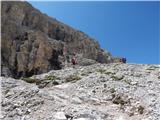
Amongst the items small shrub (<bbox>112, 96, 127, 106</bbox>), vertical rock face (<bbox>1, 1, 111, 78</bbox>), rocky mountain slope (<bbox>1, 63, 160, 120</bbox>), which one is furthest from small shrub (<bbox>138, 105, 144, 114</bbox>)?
vertical rock face (<bbox>1, 1, 111, 78</bbox>)

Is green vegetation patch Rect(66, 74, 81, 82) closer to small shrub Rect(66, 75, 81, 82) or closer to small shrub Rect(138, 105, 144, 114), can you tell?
small shrub Rect(66, 75, 81, 82)

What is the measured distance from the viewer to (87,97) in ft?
65.8

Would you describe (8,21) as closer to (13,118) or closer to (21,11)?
(21,11)

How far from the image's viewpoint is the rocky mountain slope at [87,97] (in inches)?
658

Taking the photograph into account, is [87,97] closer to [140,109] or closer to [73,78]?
[140,109]

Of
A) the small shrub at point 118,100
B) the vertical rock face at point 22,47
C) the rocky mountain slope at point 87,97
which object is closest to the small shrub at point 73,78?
the rocky mountain slope at point 87,97

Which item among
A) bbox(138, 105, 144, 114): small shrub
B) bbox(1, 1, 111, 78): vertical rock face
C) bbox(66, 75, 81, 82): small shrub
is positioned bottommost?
bbox(138, 105, 144, 114): small shrub

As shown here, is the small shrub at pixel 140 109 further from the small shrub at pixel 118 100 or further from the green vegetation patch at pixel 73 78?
the green vegetation patch at pixel 73 78

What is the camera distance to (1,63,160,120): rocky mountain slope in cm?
1670

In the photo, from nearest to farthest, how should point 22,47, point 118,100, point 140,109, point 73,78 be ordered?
point 140,109 → point 118,100 → point 73,78 → point 22,47

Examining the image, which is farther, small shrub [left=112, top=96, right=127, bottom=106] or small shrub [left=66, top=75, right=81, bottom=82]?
small shrub [left=66, top=75, right=81, bottom=82]

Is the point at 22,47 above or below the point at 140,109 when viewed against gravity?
above

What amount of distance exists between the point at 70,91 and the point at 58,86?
215 centimetres

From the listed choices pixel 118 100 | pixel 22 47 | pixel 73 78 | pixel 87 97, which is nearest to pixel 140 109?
pixel 118 100
